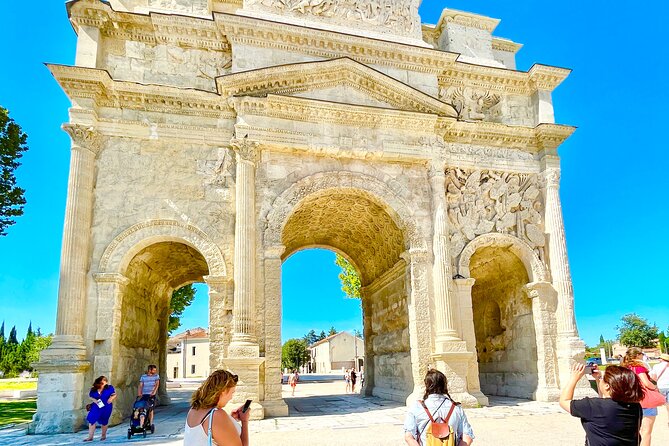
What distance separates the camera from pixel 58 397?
10.4 m

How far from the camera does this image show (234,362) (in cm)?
1120

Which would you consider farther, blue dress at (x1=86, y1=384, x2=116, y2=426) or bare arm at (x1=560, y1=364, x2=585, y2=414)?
blue dress at (x1=86, y1=384, x2=116, y2=426)

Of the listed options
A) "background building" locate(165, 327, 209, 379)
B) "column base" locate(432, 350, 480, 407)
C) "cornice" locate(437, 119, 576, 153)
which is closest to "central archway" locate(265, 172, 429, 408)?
"column base" locate(432, 350, 480, 407)

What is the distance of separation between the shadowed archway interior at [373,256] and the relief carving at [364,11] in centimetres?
533

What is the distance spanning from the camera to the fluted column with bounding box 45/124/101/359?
1095 cm

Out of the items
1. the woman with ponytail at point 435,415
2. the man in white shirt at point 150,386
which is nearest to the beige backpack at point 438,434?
the woman with ponytail at point 435,415

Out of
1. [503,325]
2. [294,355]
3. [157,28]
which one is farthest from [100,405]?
[294,355]

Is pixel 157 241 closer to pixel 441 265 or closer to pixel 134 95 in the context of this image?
pixel 134 95

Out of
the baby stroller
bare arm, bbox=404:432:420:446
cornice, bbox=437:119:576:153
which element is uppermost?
cornice, bbox=437:119:576:153

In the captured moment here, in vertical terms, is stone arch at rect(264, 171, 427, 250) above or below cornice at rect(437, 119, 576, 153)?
below

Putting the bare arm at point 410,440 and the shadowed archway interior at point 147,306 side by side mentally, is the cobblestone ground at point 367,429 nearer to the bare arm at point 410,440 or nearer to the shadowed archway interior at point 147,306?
the shadowed archway interior at point 147,306

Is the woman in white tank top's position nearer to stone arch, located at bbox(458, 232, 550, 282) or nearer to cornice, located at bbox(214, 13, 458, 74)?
stone arch, located at bbox(458, 232, 550, 282)

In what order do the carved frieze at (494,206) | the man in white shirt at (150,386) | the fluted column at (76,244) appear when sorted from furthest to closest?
the carved frieze at (494,206) < the fluted column at (76,244) < the man in white shirt at (150,386)

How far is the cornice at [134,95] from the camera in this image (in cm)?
1209
